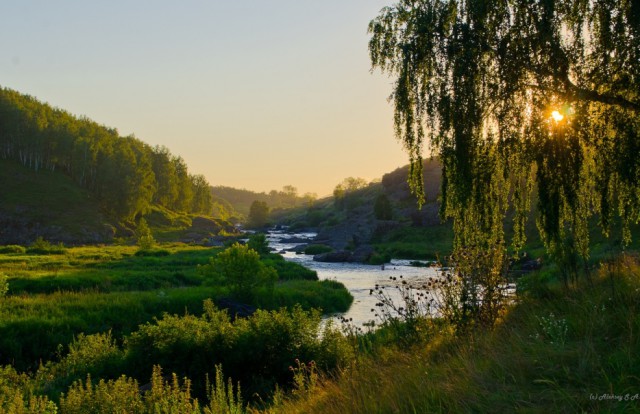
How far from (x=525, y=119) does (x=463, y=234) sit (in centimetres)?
276

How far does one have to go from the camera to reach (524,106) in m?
9.45

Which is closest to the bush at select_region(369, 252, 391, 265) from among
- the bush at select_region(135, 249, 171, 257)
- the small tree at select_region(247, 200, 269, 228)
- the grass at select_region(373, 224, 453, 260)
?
the grass at select_region(373, 224, 453, 260)

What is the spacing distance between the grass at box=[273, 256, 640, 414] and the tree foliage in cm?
203

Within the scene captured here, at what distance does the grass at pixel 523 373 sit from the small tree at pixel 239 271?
1942 centimetres

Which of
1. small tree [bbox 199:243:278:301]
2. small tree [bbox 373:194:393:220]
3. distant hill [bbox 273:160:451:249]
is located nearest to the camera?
small tree [bbox 199:243:278:301]


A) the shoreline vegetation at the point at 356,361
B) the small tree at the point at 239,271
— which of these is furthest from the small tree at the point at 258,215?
the shoreline vegetation at the point at 356,361

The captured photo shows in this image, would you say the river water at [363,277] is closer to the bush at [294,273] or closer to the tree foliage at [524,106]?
the bush at [294,273]

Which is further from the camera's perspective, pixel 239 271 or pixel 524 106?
pixel 239 271

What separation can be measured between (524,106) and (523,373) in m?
5.47

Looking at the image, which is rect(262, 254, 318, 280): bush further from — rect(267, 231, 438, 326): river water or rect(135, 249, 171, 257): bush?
rect(135, 249, 171, 257): bush

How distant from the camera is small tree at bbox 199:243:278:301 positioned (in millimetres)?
27141

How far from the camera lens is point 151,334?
1486cm

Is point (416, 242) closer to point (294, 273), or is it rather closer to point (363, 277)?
point (363, 277)

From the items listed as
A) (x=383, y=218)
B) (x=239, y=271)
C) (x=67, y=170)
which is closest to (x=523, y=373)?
(x=239, y=271)
